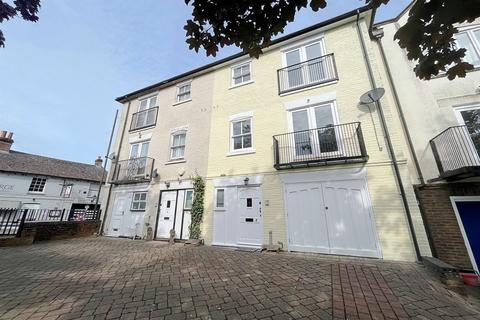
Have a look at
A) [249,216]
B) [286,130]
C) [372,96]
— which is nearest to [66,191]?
[249,216]

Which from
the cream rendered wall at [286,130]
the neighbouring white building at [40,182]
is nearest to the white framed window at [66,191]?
the neighbouring white building at [40,182]

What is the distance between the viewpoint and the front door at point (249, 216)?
27.3 feet

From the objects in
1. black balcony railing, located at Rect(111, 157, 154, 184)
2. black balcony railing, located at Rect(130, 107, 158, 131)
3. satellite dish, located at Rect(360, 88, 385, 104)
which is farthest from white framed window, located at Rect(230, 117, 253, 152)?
black balcony railing, located at Rect(130, 107, 158, 131)

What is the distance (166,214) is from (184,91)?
7632 millimetres

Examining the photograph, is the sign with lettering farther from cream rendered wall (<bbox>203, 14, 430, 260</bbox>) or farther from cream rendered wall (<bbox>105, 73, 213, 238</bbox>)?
cream rendered wall (<bbox>203, 14, 430, 260</bbox>)

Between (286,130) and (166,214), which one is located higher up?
(286,130)

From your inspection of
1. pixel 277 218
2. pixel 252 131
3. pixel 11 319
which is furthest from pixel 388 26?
pixel 11 319

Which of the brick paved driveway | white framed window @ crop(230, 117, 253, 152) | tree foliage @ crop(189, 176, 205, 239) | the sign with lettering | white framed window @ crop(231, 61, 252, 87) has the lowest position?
the brick paved driveway

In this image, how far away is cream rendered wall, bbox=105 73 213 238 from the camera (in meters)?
10.7

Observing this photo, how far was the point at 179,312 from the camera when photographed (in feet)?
10.6

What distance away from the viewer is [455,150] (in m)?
6.21

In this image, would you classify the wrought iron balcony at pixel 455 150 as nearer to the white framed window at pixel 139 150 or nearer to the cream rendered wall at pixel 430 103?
the cream rendered wall at pixel 430 103

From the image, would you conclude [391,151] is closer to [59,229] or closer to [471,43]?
[471,43]

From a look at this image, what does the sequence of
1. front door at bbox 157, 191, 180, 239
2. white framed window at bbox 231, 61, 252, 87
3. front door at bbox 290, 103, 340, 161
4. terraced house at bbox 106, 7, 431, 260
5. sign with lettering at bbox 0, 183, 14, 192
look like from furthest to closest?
sign with lettering at bbox 0, 183, 14, 192, white framed window at bbox 231, 61, 252, 87, front door at bbox 157, 191, 180, 239, front door at bbox 290, 103, 340, 161, terraced house at bbox 106, 7, 431, 260
